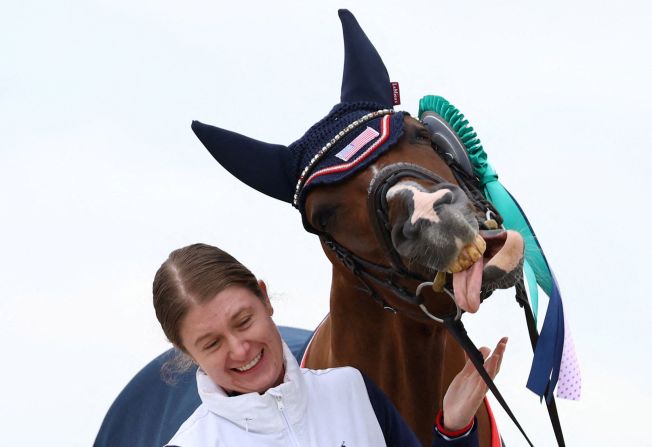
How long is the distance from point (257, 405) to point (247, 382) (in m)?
0.06

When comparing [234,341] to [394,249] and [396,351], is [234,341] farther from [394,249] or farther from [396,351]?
[396,351]

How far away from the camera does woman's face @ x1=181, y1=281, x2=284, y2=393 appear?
2.01 meters

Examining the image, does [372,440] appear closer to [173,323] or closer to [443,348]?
[173,323]

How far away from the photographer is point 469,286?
221cm

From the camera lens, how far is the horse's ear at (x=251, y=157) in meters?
2.79

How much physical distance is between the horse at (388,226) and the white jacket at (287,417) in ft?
1.33

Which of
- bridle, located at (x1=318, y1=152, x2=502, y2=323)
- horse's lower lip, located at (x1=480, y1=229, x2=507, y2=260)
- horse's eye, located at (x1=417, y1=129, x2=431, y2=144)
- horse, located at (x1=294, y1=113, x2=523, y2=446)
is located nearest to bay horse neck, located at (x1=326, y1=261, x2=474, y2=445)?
horse, located at (x1=294, y1=113, x2=523, y2=446)

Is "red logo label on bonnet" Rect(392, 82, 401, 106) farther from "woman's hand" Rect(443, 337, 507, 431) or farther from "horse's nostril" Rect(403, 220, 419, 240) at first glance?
"woman's hand" Rect(443, 337, 507, 431)

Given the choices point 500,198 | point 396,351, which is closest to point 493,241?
point 500,198

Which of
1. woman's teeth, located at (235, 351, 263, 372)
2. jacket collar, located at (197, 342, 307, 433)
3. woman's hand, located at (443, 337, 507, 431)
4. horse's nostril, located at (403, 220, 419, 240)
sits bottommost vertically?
woman's hand, located at (443, 337, 507, 431)

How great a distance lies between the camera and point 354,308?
301 cm

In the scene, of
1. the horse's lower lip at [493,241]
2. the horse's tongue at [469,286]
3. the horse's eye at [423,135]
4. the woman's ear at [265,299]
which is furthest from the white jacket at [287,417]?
the horse's eye at [423,135]

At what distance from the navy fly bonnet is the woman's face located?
27.5 inches

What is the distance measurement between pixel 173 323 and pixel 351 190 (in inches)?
30.2
